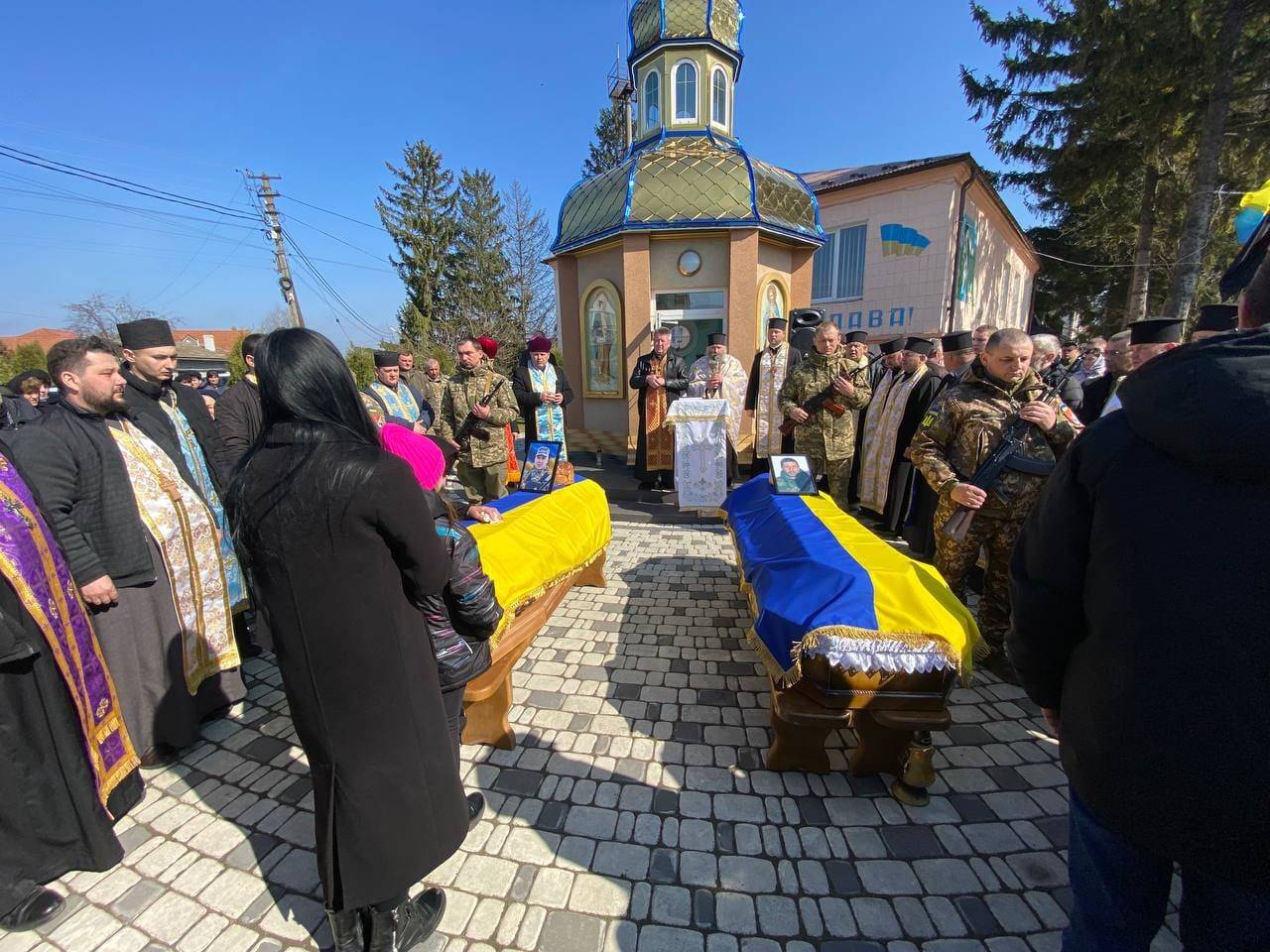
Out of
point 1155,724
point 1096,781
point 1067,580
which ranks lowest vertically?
point 1096,781

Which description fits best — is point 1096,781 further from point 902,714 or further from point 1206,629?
point 902,714

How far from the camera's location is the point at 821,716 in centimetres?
224

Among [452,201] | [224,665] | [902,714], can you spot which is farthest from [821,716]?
[452,201]

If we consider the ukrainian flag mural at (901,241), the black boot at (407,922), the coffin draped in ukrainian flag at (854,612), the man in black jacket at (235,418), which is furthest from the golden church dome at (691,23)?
the black boot at (407,922)

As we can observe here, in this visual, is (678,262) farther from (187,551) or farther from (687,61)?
(187,551)

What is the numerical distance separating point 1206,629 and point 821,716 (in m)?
1.53

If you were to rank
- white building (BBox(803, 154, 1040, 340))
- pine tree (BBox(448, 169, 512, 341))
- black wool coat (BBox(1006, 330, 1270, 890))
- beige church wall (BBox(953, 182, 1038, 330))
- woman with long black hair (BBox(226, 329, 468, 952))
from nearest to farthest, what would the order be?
black wool coat (BBox(1006, 330, 1270, 890)) → woman with long black hair (BBox(226, 329, 468, 952)) → white building (BBox(803, 154, 1040, 340)) → beige church wall (BBox(953, 182, 1038, 330)) → pine tree (BBox(448, 169, 512, 341))

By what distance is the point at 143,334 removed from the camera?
117 inches

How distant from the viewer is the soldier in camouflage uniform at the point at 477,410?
17.6 ft

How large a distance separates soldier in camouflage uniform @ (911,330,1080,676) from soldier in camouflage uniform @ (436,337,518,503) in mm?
3890

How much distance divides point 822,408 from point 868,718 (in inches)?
145

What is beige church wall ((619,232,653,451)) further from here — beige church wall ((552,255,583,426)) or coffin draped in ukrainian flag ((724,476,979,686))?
coffin draped in ukrainian flag ((724,476,979,686))

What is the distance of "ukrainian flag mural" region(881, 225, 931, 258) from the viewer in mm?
14398

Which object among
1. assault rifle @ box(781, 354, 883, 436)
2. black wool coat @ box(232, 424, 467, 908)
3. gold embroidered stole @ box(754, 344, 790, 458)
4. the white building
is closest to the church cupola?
gold embroidered stole @ box(754, 344, 790, 458)
